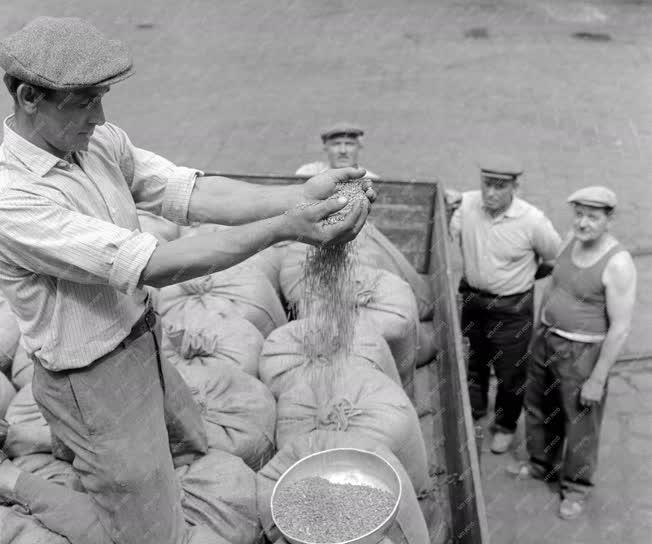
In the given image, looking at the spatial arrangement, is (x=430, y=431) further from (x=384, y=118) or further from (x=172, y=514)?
(x=384, y=118)

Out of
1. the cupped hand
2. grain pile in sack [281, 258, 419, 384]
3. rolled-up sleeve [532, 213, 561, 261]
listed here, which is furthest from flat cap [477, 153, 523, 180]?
the cupped hand

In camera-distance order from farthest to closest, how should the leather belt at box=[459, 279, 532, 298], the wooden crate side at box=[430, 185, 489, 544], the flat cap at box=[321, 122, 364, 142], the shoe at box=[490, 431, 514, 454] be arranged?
1. the flat cap at box=[321, 122, 364, 142]
2. the shoe at box=[490, 431, 514, 454]
3. the leather belt at box=[459, 279, 532, 298]
4. the wooden crate side at box=[430, 185, 489, 544]

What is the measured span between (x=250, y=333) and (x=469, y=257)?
1.41 m

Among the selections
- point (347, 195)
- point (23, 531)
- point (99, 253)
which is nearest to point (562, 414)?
point (347, 195)

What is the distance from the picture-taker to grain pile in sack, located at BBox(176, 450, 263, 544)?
250cm

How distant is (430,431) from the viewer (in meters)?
3.47

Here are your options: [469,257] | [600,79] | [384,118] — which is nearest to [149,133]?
[384,118]

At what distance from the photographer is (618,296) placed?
3512mm

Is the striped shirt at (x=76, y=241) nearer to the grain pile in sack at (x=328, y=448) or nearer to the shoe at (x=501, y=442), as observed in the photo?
the grain pile in sack at (x=328, y=448)

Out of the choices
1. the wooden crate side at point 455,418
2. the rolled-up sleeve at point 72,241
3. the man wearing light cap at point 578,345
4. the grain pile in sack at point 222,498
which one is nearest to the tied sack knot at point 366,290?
the wooden crate side at point 455,418

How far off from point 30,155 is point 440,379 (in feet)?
7.42

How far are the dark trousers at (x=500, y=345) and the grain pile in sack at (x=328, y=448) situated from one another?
5.43ft

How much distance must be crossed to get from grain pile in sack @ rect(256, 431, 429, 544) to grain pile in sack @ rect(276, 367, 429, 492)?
0.08 m

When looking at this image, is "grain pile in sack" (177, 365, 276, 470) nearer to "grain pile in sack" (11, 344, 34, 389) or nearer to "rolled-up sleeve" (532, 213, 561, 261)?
"grain pile in sack" (11, 344, 34, 389)
